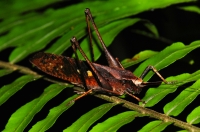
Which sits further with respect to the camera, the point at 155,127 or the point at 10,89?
the point at 10,89

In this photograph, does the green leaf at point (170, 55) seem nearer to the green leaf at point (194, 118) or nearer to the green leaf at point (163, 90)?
the green leaf at point (163, 90)

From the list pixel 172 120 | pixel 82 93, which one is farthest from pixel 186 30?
pixel 172 120

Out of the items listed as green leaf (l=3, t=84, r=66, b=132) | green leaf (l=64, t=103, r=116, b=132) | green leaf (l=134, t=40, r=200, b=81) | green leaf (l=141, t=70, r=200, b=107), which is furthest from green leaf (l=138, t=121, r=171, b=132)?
green leaf (l=3, t=84, r=66, b=132)

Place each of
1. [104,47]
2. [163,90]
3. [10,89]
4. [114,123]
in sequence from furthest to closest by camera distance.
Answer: [104,47]
[10,89]
[163,90]
[114,123]

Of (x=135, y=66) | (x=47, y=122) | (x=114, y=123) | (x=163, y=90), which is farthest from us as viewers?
(x=135, y=66)

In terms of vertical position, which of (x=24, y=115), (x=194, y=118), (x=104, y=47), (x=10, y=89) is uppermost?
(x=104, y=47)

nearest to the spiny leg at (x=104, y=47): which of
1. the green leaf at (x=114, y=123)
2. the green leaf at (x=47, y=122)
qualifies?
the green leaf at (x=47, y=122)

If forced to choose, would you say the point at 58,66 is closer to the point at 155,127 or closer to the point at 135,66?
the point at 155,127

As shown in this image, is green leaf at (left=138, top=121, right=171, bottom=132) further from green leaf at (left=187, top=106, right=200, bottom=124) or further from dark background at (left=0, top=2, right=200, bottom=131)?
dark background at (left=0, top=2, right=200, bottom=131)

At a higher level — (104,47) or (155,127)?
(104,47)

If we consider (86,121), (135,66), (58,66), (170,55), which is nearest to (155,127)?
(86,121)
